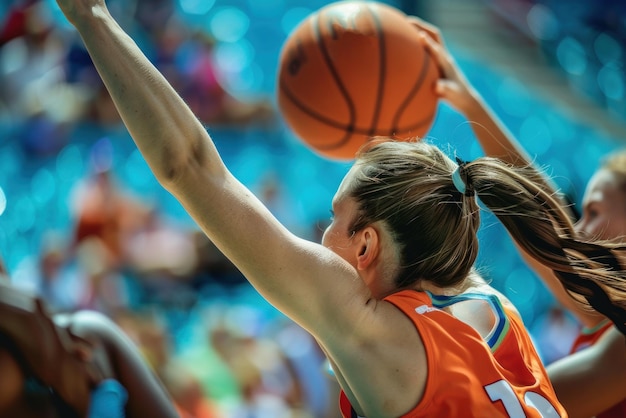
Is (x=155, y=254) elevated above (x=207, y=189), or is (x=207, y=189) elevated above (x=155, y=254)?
(x=207, y=189)

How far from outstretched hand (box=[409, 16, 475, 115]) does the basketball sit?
3 centimetres

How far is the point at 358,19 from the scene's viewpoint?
11.4 feet

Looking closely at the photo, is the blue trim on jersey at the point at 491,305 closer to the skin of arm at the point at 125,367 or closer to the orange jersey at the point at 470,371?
the orange jersey at the point at 470,371

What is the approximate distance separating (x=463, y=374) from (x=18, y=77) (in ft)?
25.2

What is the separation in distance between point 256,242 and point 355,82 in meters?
1.79

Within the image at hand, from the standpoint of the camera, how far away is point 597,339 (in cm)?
279

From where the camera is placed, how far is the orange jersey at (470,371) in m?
1.78

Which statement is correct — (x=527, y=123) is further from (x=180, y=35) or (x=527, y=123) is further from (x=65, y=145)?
(x=65, y=145)

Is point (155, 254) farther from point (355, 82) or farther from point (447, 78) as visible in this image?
point (447, 78)

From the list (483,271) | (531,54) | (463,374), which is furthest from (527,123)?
(463,374)

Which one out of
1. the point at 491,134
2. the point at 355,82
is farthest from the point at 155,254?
the point at 491,134

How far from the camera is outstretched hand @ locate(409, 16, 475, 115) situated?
312cm

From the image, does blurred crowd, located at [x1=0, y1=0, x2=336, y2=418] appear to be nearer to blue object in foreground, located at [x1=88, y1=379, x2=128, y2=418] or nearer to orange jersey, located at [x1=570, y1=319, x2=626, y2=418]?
orange jersey, located at [x1=570, y1=319, x2=626, y2=418]

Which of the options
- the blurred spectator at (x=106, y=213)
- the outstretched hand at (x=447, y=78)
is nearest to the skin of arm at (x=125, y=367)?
the outstretched hand at (x=447, y=78)
